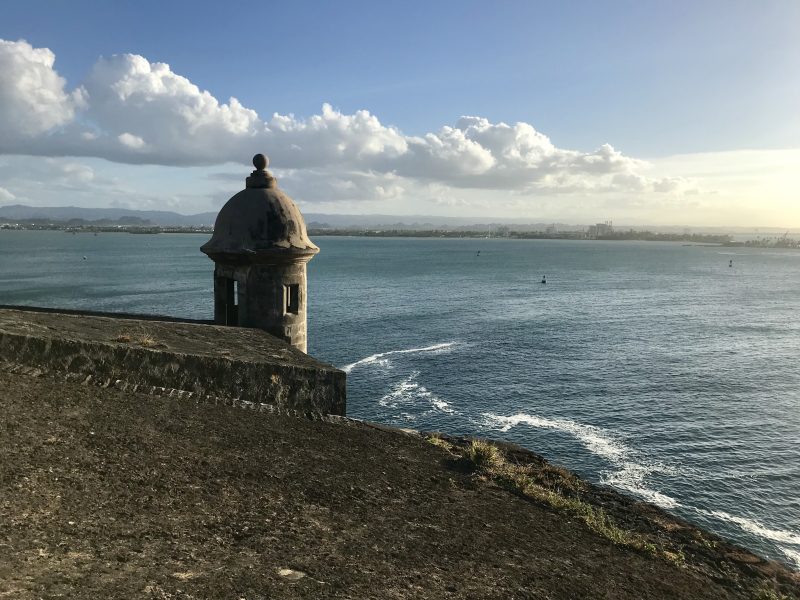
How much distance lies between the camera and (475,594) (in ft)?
19.5

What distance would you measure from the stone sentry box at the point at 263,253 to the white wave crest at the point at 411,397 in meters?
17.9

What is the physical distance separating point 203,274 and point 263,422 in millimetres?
93513

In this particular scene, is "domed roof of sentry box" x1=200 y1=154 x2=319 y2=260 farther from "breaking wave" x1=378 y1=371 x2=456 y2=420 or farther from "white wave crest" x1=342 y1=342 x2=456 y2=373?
"white wave crest" x1=342 y1=342 x2=456 y2=373

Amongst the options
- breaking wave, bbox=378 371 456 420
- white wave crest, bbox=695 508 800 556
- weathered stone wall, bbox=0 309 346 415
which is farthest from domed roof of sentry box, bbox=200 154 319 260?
white wave crest, bbox=695 508 800 556

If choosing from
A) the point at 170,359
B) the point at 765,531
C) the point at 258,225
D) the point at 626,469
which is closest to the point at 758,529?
the point at 765,531

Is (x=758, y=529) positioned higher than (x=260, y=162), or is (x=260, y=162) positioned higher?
(x=260, y=162)

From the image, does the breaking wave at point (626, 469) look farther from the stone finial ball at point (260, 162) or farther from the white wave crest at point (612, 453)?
the stone finial ball at point (260, 162)

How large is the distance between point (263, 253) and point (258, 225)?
706mm

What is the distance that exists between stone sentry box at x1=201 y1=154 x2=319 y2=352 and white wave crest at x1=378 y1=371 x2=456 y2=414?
58.7 ft

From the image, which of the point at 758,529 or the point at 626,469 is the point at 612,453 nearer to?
the point at 626,469

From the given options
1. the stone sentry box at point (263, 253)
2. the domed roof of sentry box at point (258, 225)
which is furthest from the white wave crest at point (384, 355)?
the domed roof of sentry box at point (258, 225)

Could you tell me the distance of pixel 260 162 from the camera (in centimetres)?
1448

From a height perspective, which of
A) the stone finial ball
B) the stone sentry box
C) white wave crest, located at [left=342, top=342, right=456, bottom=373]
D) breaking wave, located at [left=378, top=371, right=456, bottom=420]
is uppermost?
the stone finial ball

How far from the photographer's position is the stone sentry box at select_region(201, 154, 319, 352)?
14031 mm
